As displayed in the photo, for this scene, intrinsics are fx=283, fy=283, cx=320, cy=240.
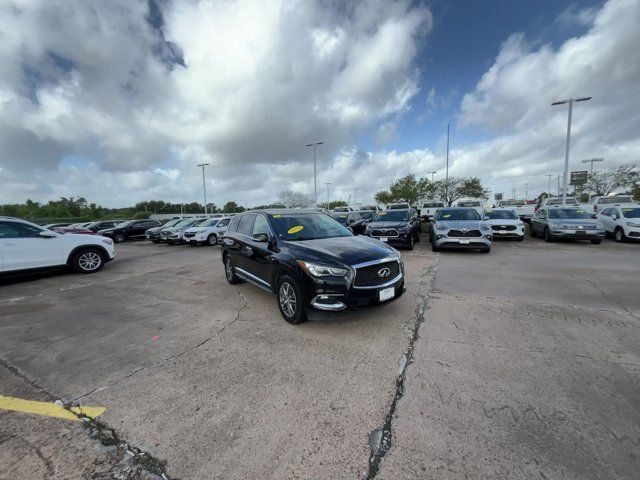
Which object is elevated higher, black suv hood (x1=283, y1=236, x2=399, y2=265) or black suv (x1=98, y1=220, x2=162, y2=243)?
black suv hood (x1=283, y1=236, x2=399, y2=265)

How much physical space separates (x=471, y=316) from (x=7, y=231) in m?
10.3

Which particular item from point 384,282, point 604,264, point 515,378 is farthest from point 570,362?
point 604,264

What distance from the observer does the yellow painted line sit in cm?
238

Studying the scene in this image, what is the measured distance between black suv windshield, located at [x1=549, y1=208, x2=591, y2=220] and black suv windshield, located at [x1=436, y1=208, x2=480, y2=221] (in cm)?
480

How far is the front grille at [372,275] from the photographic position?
145 inches

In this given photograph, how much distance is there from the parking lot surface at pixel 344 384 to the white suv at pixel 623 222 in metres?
9.04

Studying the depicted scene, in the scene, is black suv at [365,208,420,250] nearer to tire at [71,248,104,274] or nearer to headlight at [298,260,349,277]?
headlight at [298,260,349,277]

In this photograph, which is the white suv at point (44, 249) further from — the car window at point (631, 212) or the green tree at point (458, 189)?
the green tree at point (458, 189)

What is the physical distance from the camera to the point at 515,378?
2.74m

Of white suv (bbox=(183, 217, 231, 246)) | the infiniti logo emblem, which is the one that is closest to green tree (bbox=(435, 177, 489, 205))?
white suv (bbox=(183, 217, 231, 246))

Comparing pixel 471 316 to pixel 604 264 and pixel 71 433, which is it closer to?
pixel 71 433

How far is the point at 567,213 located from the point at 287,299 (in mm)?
14155

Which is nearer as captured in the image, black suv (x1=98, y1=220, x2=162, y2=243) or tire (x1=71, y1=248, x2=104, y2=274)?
tire (x1=71, y1=248, x2=104, y2=274)

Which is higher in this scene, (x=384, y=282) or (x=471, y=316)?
(x=384, y=282)
